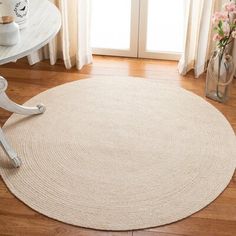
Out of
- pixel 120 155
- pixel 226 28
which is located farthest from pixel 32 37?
pixel 226 28

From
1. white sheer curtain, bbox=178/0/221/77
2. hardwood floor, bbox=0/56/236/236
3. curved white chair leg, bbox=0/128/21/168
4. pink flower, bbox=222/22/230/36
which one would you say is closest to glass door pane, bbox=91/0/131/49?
hardwood floor, bbox=0/56/236/236

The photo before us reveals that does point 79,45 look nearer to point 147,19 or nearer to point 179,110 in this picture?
point 147,19

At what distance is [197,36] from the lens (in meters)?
2.77

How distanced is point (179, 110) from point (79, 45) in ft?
2.79

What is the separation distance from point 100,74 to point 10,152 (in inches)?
40.6

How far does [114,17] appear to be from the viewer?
9.80ft

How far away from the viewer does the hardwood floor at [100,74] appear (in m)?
1.86

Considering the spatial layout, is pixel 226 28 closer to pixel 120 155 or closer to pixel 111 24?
pixel 111 24

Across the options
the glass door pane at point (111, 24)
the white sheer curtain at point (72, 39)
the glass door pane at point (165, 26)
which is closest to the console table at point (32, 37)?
the white sheer curtain at point (72, 39)

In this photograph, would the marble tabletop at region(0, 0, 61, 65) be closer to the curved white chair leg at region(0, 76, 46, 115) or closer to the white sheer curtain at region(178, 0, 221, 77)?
the curved white chair leg at region(0, 76, 46, 115)

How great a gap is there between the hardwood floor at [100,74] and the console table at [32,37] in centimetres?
18

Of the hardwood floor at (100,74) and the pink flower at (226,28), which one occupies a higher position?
the pink flower at (226,28)

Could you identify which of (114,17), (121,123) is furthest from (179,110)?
(114,17)

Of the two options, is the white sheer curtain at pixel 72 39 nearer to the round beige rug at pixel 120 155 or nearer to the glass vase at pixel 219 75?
the round beige rug at pixel 120 155
